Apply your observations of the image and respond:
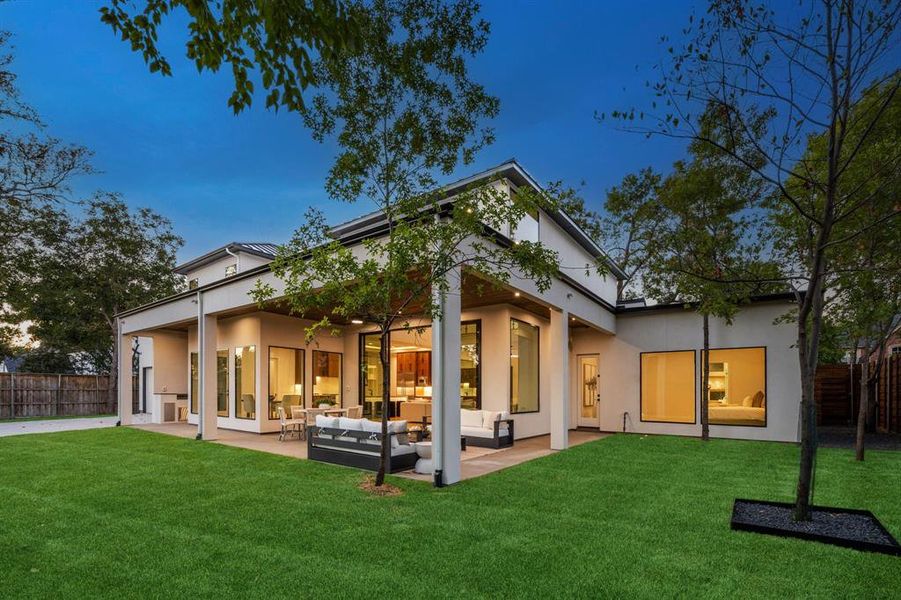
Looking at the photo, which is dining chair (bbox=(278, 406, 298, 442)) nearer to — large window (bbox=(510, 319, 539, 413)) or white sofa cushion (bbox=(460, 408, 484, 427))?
white sofa cushion (bbox=(460, 408, 484, 427))

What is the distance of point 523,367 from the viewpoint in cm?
1270

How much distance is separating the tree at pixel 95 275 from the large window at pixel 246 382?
1287cm

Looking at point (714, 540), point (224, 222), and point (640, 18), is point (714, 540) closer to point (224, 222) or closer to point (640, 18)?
point (640, 18)

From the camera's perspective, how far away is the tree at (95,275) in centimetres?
2339

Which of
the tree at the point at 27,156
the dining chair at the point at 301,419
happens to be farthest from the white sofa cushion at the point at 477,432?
the tree at the point at 27,156

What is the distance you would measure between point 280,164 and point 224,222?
669cm

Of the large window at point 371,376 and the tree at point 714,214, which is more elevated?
the tree at point 714,214

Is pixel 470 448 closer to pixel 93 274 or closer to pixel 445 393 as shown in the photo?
pixel 445 393

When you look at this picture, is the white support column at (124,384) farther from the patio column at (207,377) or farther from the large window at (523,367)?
the large window at (523,367)

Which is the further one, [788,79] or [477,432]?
[477,432]

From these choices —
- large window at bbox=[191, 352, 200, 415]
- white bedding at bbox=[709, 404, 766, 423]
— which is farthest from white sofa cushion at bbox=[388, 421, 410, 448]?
large window at bbox=[191, 352, 200, 415]

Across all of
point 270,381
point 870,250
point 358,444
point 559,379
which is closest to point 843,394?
point 870,250

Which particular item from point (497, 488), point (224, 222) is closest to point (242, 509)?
point (497, 488)

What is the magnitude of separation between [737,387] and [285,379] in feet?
38.9
